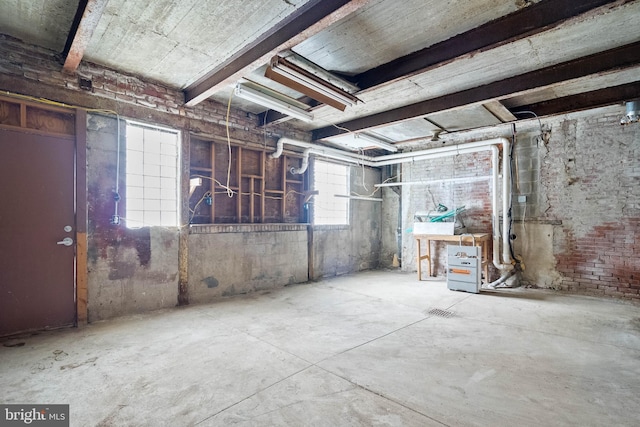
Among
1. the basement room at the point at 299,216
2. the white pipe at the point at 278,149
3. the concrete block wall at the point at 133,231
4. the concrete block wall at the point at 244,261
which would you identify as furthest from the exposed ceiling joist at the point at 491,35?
the concrete block wall at the point at 244,261

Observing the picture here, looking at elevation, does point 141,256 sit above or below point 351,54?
below

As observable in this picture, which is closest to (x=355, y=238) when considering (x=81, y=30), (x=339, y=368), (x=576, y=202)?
(x=576, y=202)

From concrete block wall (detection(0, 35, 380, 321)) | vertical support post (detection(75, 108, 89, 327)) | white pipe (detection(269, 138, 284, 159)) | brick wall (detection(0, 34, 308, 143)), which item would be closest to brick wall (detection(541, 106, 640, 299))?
white pipe (detection(269, 138, 284, 159))

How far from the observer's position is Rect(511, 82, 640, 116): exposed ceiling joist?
4059mm

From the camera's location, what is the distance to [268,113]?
16.5ft

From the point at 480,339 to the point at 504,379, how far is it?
2.72 feet

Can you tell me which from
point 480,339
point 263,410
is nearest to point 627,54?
point 480,339

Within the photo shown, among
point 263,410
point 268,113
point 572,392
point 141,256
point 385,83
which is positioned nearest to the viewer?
point 263,410

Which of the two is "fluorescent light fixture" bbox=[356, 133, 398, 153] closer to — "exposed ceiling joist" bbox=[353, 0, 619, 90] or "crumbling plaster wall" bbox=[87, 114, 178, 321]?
"exposed ceiling joist" bbox=[353, 0, 619, 90]

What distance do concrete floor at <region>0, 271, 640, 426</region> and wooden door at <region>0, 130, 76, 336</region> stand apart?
30 centimetres

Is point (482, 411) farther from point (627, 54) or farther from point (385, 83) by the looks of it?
point (627, 54)

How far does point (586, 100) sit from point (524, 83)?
5.21 ft

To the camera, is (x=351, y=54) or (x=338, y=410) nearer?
(x=338, y=410)

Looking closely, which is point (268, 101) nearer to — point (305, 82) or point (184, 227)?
point (305, 82)
